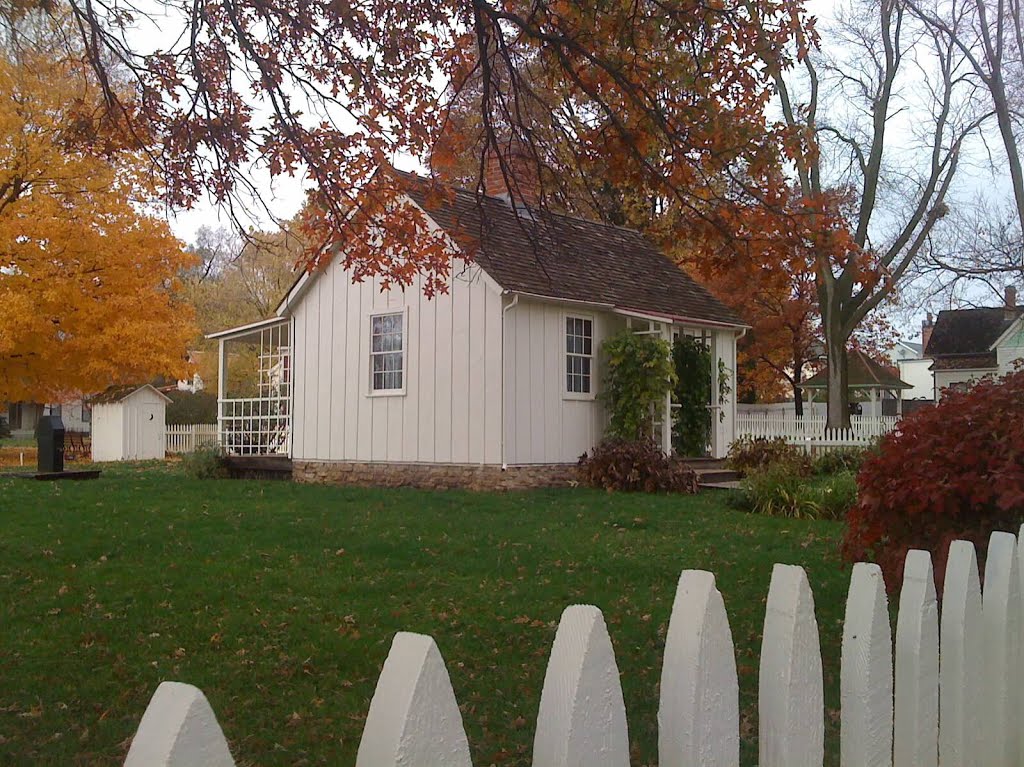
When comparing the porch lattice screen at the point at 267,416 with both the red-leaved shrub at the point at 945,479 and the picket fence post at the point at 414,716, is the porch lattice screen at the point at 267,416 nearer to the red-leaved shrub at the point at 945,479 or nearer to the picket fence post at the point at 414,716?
the red-leaved shrub at the point at 945,479

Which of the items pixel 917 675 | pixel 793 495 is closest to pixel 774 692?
pixel 917 675

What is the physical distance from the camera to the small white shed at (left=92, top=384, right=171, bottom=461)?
26.2m

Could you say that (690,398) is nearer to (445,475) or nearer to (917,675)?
(445,475)

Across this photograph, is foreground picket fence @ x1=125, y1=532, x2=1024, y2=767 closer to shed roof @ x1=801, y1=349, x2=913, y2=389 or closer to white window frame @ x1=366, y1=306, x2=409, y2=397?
white window frame @ x1=366, y1=306, x2=409, y2=397

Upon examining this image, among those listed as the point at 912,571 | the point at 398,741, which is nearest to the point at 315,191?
the point at 912,571

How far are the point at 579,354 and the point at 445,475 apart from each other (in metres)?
3.24

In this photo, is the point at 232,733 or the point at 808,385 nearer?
the point at 232,733

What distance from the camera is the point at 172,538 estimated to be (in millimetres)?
9000

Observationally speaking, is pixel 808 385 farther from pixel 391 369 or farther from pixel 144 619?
pixel 144 619

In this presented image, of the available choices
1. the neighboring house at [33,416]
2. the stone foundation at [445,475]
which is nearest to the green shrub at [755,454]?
the stone foundation at [445,475]

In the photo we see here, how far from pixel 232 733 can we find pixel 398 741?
319 centimetres

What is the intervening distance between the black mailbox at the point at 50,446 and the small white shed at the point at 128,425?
29.2 feet

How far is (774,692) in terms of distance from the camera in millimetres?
2021

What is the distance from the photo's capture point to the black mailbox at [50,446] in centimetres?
1716
